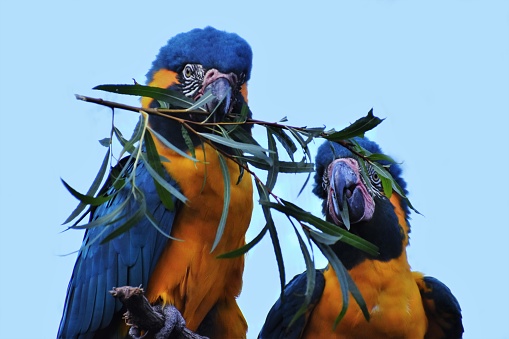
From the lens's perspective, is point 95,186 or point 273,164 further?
point 273,164

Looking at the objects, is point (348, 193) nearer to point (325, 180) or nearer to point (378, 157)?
point (325, 180)

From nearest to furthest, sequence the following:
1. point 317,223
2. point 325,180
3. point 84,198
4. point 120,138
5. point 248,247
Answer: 1. point 84,198
2. point 248,247
3. point 317,223
4. point 120,138
5. point 325,180

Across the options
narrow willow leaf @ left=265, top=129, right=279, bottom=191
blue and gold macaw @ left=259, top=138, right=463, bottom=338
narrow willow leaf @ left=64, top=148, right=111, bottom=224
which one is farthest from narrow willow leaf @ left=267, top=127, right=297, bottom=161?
blue and gold macaw @ left=259, top=138, right=463, bottom=338

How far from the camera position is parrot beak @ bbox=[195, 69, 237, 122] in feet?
12.6

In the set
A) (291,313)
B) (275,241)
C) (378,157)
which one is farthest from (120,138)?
(291,313)

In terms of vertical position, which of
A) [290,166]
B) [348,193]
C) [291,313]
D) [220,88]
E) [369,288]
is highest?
[220,88]

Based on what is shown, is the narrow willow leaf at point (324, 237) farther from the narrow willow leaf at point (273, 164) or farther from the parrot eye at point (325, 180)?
the parrot eye at point (325, 180)

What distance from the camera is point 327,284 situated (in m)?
4.31

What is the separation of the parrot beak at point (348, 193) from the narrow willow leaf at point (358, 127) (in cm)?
104

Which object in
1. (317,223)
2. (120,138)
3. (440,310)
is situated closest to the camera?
(317,223)

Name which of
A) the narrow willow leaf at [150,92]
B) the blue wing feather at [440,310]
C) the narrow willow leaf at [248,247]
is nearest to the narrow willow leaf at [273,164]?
the narrow willow leaf at [248,247]

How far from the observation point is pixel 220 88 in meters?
4.00

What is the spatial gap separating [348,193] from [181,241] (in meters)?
0.99

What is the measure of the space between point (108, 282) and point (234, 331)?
81 centimetres
